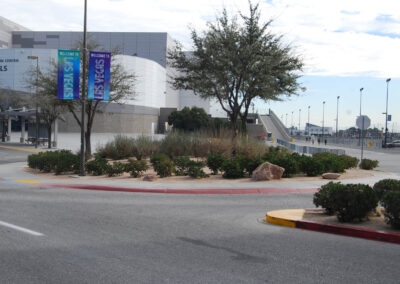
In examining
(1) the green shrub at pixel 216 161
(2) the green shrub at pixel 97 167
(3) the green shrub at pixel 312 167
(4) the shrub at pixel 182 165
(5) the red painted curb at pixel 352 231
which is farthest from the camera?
(2) the green shrub at pixel 97 167

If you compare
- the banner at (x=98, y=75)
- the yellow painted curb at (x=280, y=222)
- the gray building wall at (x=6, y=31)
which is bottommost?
the yellow painted curb at (x=280, y=222)

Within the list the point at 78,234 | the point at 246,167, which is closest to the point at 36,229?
the point at 78,234

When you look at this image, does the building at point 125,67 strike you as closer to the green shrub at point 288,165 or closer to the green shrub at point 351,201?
the green shrub at point 288,165

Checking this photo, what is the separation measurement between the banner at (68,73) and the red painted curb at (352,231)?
38.6ft

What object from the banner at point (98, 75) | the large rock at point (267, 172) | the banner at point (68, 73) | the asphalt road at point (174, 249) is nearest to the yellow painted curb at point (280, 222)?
the asphalt road at point (174, 249)

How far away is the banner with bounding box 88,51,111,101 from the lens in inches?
669

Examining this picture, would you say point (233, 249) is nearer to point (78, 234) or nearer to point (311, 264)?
point (311, 264)

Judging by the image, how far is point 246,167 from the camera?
16766mm

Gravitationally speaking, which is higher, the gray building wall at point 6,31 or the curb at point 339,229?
the gray building wall at point 6,31

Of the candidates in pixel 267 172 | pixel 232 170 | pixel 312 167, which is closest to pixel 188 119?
pixel 312 167

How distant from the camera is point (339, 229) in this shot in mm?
7836

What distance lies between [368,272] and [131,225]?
15.1 ft

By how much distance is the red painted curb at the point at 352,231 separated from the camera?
7219 millimetres

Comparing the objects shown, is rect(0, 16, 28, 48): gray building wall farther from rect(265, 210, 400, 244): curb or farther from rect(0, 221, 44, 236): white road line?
rect(265, 210, 400, 244): curb
